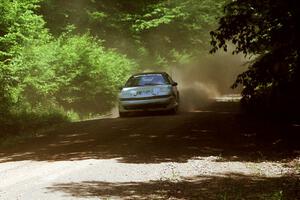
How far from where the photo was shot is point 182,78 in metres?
50.5

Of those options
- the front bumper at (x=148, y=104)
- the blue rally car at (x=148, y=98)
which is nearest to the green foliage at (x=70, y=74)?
the blue rally car at (x=148, y=98)

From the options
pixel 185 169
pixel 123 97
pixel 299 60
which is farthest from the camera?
pixel 123 97

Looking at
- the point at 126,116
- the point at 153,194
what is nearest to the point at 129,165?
the point at 153,194

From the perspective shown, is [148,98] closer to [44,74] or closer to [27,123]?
[44,74]

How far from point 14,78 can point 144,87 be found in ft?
17.5

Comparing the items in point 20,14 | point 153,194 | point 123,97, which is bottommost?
point 153,194

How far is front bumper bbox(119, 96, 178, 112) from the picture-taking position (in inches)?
730

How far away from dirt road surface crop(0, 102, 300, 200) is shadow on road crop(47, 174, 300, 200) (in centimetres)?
2

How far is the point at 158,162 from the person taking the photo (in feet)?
32.6

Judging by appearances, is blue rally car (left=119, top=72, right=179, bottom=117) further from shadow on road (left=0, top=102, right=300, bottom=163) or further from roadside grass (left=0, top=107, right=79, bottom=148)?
roadside grass (left=0, top=107, right=79, bottom=148)

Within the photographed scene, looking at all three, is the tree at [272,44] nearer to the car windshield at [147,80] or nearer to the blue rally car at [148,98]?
the blue rally car at [148,98]

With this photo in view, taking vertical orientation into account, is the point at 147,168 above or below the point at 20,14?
below

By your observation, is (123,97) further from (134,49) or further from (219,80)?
(219,80)

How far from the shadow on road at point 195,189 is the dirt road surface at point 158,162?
2cm
